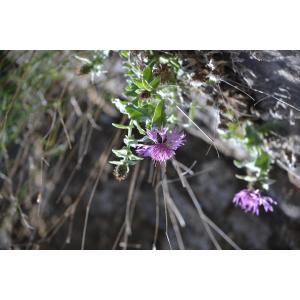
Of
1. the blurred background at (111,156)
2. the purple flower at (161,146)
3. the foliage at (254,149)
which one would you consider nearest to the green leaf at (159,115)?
the purple flower at (161,146)

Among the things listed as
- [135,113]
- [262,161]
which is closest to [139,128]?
[135,113]

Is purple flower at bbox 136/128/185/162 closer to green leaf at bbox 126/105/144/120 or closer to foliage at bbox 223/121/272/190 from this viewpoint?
green leaf at bbox 126/105/144/120

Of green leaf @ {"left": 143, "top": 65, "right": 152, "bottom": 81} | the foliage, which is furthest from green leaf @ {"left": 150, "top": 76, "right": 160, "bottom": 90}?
the foliage

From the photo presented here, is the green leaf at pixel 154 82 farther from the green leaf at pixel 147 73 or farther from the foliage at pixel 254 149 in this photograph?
the foliage at pixel 254 149

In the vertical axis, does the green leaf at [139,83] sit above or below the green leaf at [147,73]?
below

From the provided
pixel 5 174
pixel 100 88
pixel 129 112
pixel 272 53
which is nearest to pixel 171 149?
pixel 129 112
